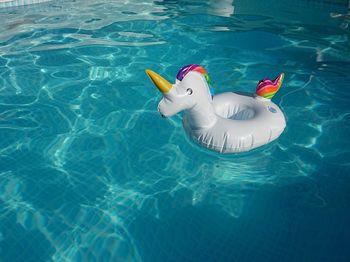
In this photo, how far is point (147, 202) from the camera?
3.64 meters

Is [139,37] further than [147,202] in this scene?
Yes

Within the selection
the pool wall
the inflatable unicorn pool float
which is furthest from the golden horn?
the pool wall

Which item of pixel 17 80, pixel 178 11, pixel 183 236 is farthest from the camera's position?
pixel 178 11

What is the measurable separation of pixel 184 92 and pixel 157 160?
1015 millimetres

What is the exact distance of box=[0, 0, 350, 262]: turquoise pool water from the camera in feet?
10.6

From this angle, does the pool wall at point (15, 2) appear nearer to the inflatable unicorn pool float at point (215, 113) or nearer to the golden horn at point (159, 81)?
the inflatable unicorn pool float at point (215, 113)

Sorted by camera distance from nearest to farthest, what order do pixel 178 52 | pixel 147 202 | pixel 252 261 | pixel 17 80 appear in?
pixel 252 261 < pixel 147 202 < pixel 17 80 < pixel 178 52

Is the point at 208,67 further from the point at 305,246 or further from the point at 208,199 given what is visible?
the point at 305,246

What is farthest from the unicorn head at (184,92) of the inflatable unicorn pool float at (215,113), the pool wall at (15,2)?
the pool wall at (15,2)

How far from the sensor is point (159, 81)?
11.0ft

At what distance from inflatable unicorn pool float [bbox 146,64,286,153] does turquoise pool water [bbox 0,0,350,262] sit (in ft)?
1.05

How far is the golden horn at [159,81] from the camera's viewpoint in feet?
10.8

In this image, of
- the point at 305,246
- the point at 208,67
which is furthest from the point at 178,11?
the point at 305,246

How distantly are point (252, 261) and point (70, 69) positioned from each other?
15.8 feet
